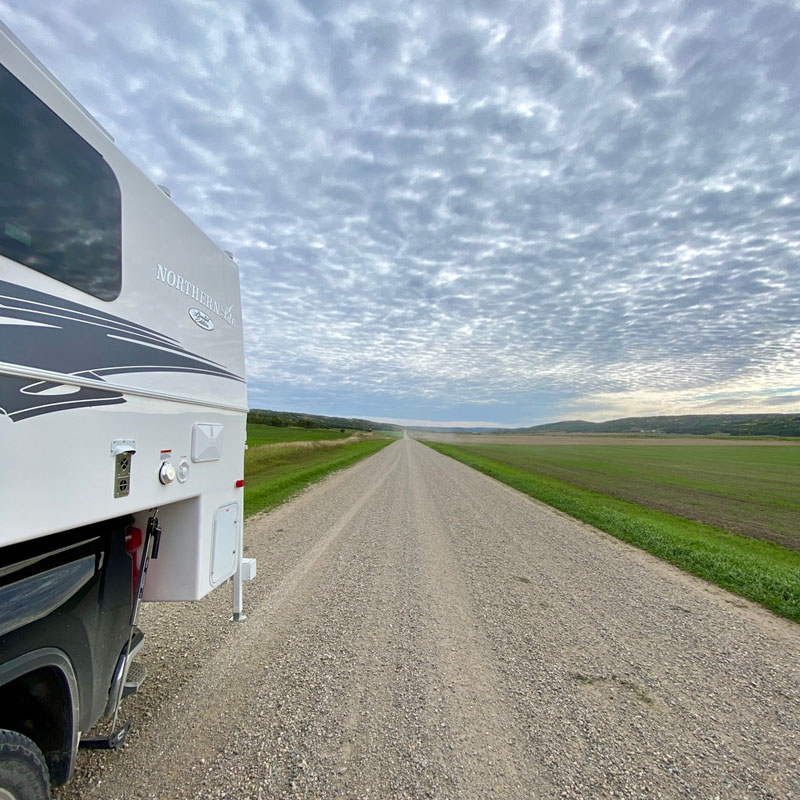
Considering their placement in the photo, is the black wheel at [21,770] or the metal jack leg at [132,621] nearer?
the black wheel at [21,770]

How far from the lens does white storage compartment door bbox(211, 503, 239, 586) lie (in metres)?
3.11

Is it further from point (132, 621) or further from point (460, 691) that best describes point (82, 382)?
point (460, 691)

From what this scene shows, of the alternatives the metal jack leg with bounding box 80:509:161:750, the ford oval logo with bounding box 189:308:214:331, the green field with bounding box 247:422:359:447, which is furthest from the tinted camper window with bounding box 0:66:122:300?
the green field with bounding box 247:422:359:447

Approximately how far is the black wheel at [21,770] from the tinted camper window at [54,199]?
1.80 m

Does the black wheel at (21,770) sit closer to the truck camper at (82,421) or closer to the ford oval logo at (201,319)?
the truck camper at (82,421)

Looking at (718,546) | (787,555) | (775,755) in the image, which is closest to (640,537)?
(718,546)

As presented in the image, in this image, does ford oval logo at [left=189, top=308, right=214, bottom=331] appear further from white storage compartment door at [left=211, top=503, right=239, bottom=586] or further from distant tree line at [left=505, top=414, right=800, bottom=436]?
distant tree line at [left=505, top=414, right=800, bottom=436]

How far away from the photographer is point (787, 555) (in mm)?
8906

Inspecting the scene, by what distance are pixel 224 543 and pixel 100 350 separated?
177 centimetres

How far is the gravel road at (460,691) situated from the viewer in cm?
256

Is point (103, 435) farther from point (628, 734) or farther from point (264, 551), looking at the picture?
point (264, 551)

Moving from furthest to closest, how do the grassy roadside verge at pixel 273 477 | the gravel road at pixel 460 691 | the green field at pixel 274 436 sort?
the green field at pixel 274 436, the grassy roadside verge at pixel 273 477, the gravel road at pixel 460 691

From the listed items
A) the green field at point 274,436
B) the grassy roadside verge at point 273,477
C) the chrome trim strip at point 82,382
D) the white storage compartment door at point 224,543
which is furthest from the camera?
the green field at point 274,436

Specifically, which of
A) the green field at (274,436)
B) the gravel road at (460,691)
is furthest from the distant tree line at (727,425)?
the gravel road at (460,691)
